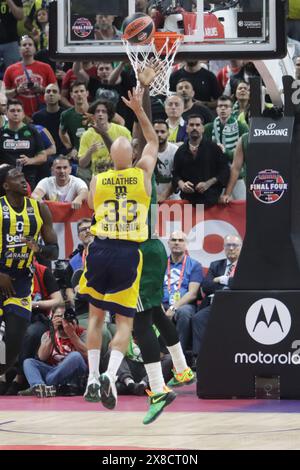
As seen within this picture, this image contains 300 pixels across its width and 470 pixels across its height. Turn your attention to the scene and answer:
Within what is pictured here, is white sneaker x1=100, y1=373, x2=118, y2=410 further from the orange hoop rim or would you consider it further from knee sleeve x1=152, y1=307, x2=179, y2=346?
the orange hoop rim

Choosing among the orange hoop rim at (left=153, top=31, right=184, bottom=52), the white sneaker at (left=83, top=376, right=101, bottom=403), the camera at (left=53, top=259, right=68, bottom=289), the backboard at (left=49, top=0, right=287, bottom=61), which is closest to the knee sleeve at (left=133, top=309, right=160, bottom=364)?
the white sneaker at (left=83, top=376, right=101, bottom=403)

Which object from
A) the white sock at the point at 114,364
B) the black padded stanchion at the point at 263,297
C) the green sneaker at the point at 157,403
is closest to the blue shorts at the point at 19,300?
the black padded stanchion at the point at 263,297

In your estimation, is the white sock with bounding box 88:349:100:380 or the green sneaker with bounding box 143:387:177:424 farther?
the green sneaker with bounding box 143:387:177:424

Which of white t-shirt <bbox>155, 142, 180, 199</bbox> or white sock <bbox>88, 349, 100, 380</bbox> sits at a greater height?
white t-shirt <bbox>155, 142, 180, 199</bbox>

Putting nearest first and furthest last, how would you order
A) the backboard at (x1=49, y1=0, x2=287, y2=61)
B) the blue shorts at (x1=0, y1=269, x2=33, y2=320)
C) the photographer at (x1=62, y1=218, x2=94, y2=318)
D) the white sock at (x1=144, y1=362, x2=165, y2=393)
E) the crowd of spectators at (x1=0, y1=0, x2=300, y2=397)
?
the white sock at (x1=144, y1=362, x2=165, y2=393) → the backboard at (x1=49, y1=0, x2=287, y2=61) → the blue shorts at (x1=0, y1=269, x2=33, y2=320) → the crowd of spectators at (x1=0, y1=0, x2=300, y2=397) → the photographer at (x1=62, y1=218, x2=94, y2=318)

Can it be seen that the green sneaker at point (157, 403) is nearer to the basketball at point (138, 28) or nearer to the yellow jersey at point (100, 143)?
the basketball at point (138, 28)

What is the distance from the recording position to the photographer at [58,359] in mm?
11961

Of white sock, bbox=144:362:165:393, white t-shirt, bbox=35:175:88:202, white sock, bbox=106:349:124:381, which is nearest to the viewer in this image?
white sock, bbox=106:349:124:381

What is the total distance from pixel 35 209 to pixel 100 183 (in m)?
2.87

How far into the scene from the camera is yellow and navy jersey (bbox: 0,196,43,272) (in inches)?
469

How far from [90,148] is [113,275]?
5.80 metres

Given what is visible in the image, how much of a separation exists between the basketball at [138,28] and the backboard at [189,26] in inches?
19.0

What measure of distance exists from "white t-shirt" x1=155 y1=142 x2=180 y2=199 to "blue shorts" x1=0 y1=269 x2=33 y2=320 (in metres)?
3.14

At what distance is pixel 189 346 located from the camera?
12.9 metres
